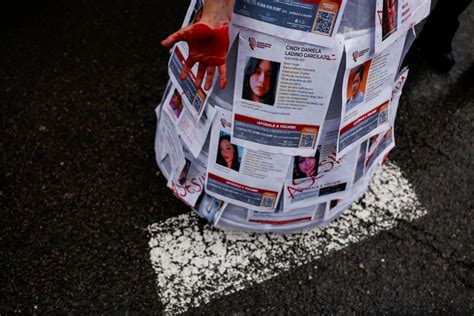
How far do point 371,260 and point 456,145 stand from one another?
2.91ft

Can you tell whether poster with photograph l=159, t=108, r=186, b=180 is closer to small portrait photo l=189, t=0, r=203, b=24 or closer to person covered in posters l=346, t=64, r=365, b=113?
small portrait photo l=189, t=0, r=203, b=24

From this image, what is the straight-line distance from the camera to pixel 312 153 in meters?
1.81

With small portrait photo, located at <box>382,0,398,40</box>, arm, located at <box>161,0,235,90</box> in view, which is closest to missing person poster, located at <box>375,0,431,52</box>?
small portrait photo, located at <box>382,0,398,40</box>

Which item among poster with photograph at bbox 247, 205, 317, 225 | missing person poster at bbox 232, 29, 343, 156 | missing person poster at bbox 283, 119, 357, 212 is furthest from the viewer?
poster with photograph at bbox 247, 205, 317, 225

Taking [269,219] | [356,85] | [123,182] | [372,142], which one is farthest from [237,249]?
[356,85]

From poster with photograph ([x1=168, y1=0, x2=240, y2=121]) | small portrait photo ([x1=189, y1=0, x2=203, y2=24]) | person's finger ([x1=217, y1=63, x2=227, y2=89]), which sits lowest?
poster with photograph ([x1=168, y1=0, x2=240, y2=121])

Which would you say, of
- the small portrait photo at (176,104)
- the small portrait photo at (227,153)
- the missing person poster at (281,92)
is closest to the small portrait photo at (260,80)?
the missing person poster at (281,92)

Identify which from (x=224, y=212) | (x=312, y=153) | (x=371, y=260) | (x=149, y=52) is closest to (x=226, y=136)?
(x=312, y=153)

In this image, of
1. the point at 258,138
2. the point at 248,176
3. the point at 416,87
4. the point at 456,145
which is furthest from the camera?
the point at 416,87

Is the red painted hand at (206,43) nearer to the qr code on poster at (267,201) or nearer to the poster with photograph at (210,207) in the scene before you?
the qr code on poster at (267,201)

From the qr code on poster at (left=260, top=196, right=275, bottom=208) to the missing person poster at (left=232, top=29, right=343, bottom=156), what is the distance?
0.28m

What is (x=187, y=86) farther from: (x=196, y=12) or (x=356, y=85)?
(x=356, y=85)

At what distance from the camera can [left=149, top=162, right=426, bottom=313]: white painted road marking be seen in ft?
7.18

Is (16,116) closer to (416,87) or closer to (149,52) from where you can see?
(149,52)
